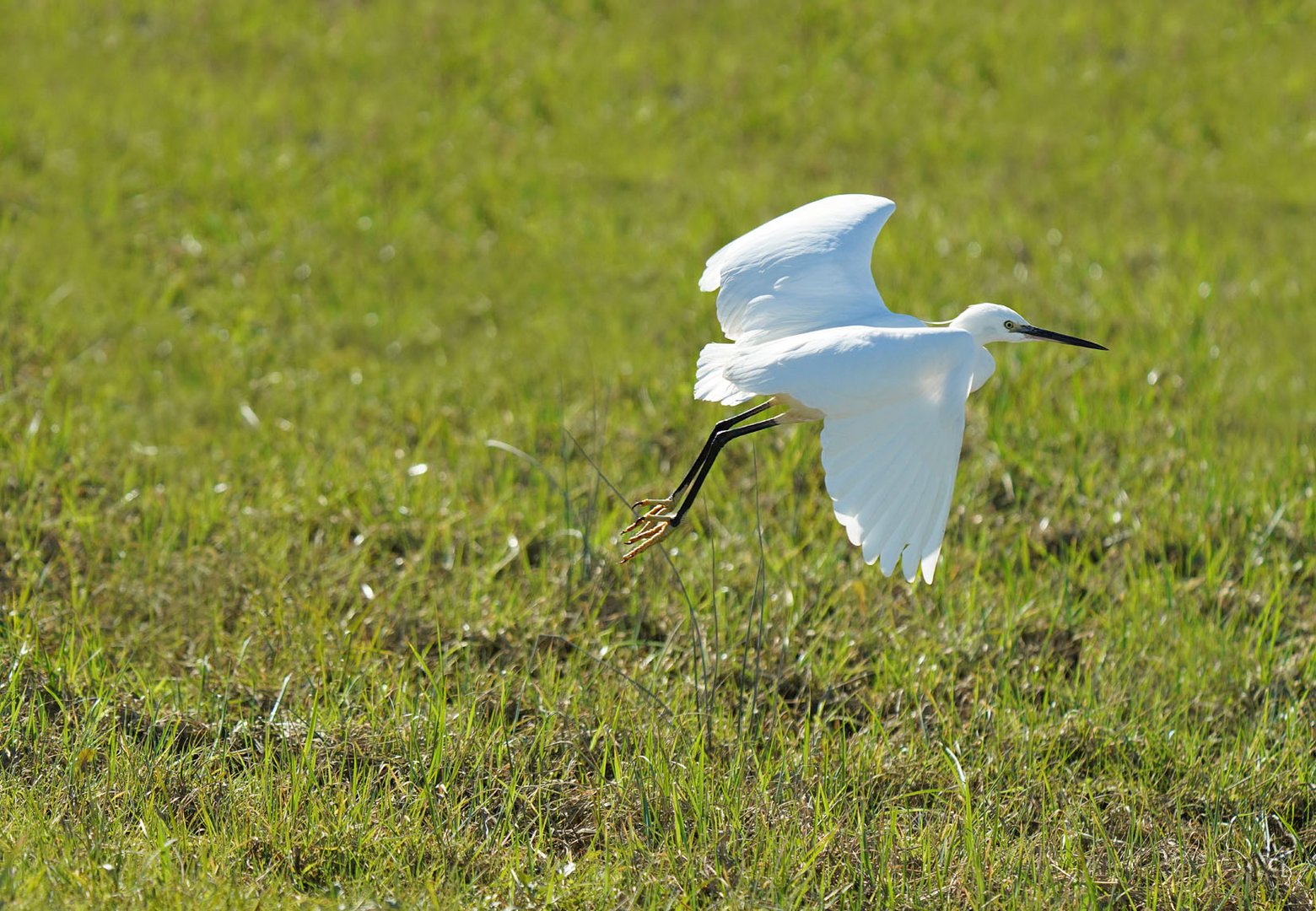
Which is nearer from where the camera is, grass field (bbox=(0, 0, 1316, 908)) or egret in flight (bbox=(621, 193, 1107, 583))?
egret in flight (bbox=(621, 193, 1107, 583))

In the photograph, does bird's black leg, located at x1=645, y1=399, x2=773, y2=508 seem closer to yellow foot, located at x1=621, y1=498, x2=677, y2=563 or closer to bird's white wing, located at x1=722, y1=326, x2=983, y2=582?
yellow foot, located at x1=621, y1=498, x2=677, y2=563

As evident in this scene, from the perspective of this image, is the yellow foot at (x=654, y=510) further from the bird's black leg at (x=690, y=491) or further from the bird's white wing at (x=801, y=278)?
the bird's white wing at (x=801, y=278)

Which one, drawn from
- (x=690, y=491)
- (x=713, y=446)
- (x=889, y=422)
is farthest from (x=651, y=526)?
(x=889, y=422)

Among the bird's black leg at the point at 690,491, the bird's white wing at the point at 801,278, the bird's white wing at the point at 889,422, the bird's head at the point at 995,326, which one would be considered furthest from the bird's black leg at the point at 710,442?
the bird's head at the point at 995,326

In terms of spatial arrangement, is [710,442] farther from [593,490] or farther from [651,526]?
[593,490]

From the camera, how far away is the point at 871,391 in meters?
2.98

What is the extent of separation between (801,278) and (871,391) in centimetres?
74

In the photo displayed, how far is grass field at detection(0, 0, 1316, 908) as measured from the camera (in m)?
3.22

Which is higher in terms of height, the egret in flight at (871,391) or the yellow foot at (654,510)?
the egret in flight at (871,391)

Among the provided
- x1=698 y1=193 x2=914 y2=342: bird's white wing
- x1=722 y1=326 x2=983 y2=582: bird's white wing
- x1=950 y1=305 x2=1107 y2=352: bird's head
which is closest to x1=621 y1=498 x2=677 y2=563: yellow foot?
x1=698 y1=193 x2=914 y2=342: bird's white wing

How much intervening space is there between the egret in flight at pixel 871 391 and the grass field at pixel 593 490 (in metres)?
0.50

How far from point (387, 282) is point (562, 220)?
3.57 ft

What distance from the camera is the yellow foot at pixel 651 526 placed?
358 cm

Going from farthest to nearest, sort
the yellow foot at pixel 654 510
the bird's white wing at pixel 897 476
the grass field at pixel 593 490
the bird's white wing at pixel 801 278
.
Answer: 1. the yellow foot at pixel 654 510
2. the bird's white wing at pixel 801 278
3. the grass field at pixel 593 490
4. the bird's white wing at pixel 897 476
